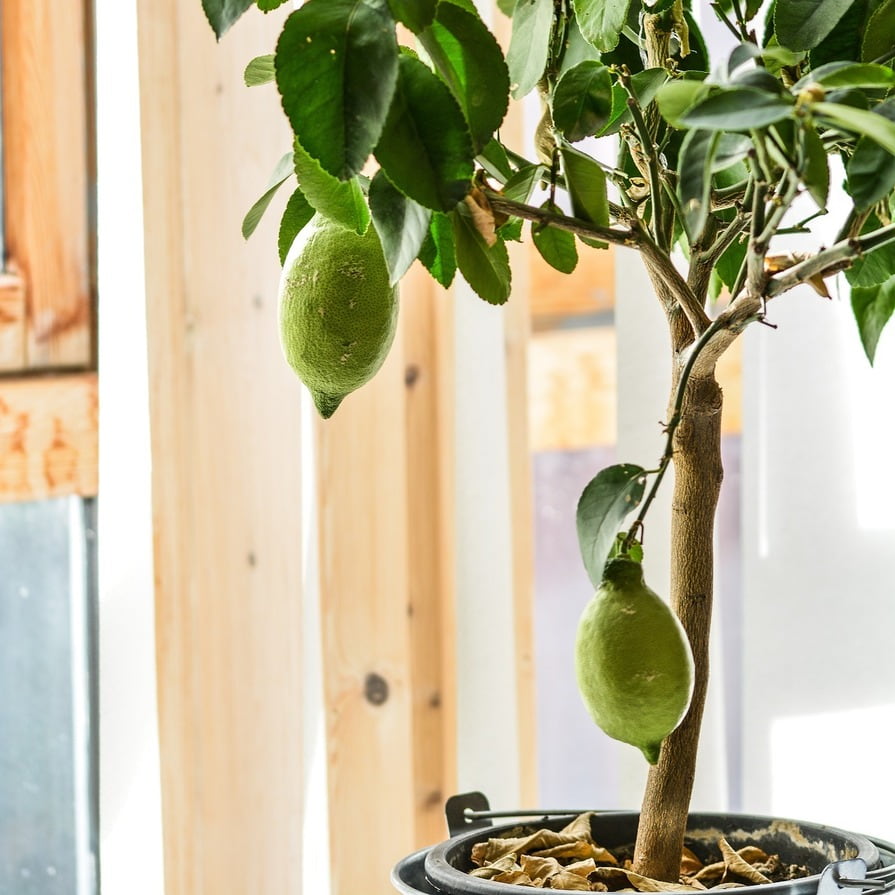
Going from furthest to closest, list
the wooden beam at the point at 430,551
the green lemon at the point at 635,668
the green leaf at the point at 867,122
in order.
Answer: the wooden beam at the point at 430,551 → the green lemon at the point at 635,668 → the green leaf at the point at 867,122

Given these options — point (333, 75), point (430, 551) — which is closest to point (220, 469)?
point (430, 551)

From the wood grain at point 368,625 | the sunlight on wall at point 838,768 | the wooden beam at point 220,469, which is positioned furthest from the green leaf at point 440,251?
the sunlight on wall at point 838,768

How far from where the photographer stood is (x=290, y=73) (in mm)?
432

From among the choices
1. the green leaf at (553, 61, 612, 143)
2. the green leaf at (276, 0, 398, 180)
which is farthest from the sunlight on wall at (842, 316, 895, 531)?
the green leaf at (276, 0, 398, 180)

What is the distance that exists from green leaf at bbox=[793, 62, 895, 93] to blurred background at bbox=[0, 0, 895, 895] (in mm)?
796

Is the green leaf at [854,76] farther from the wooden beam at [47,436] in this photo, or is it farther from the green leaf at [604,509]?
the wooden beam at [47,436]

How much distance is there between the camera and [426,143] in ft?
1.51

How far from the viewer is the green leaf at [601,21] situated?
0.59 m

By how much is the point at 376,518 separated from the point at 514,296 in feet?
1.17

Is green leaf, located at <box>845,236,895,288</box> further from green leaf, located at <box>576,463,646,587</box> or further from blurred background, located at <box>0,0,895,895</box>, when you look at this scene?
blurred background, located at <box>0,0,895,895</box>

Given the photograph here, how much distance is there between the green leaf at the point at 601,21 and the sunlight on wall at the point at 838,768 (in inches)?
34.6

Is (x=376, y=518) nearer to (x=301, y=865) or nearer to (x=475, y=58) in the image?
(x=301, y=865)

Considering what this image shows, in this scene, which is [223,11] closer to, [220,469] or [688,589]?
[688,589]

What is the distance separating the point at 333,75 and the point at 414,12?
0.13ft
